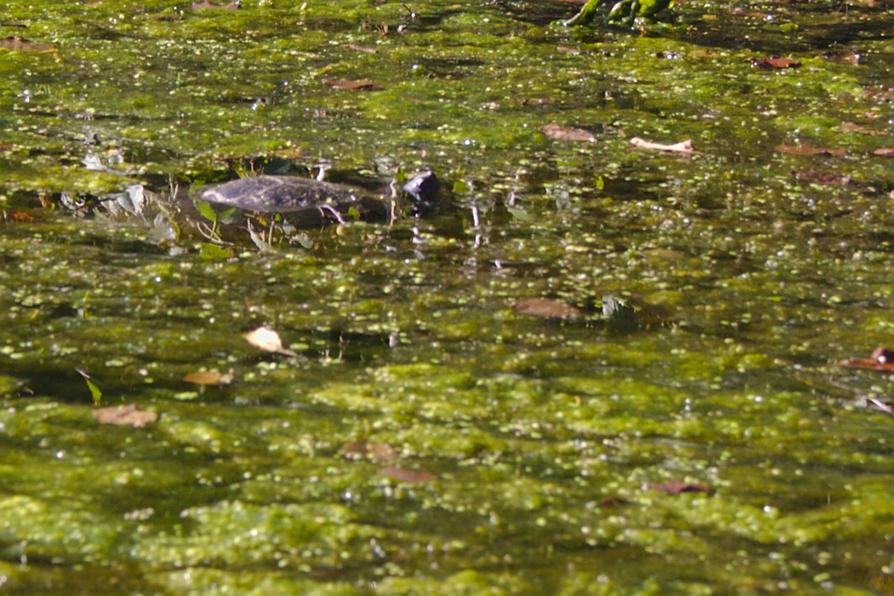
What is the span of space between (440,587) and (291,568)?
0.81 ft

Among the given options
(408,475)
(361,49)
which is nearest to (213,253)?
(408,475)

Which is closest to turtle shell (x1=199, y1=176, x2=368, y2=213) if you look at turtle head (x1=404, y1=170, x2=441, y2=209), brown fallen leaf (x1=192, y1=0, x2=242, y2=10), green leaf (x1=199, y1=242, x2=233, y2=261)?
turtle head (x1=404, y1=170, x2=441, y2=209)

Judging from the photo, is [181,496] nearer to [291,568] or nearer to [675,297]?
[291,568]

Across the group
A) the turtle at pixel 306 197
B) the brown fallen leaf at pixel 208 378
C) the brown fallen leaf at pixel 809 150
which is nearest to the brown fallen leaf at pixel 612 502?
the brown fallen leaf at pixel 208 378

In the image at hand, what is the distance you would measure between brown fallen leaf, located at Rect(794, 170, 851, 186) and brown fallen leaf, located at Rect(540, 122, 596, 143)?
0.80m

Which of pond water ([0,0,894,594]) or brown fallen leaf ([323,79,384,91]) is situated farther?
brown fallen leaf ([323,79,384,91])

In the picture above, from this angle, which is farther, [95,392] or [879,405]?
[879,405]

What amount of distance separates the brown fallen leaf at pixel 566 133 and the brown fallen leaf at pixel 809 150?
27.8 inches

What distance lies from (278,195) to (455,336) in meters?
1.22

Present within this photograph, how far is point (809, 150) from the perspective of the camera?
505 centimetres

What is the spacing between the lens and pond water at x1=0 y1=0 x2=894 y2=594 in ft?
7.36

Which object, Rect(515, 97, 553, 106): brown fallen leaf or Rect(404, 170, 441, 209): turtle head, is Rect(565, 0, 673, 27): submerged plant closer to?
Rect(515, 97, 553, 106): brown fallen leaf

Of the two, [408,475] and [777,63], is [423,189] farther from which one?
[777,63]

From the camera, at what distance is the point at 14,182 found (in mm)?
4301
